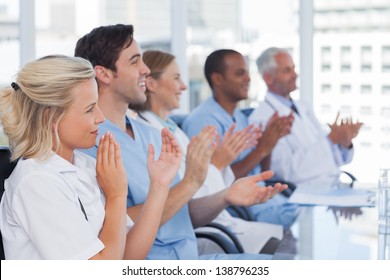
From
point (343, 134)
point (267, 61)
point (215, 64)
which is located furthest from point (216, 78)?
point (343, 134)

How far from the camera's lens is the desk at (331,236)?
1.39 meters

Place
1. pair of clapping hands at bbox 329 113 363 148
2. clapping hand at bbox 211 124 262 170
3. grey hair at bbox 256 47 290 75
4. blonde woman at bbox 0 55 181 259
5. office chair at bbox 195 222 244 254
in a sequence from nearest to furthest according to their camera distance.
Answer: blonde woman at bbox 0 55 181 259, office chair at bbox 195 222 244 254, clapping hand at bbox 211 124 262 170, pair of clapping hands at bbox 329 113 363 148, grey hair at bbox 256 47 290 75

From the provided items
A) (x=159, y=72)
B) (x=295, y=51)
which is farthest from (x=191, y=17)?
(x=159, y=72)

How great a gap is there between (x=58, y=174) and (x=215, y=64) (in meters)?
1.69

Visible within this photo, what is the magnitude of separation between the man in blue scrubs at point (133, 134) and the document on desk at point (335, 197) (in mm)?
588

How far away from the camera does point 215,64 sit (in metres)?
2.72

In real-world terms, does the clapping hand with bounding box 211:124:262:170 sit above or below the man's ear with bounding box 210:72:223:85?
below

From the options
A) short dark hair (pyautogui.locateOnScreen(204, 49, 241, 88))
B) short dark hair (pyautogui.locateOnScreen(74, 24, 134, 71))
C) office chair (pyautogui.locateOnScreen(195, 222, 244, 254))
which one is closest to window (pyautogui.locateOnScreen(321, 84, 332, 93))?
short dark hair (pyautogui.locateOnScreen(204, 49, 241, 88))

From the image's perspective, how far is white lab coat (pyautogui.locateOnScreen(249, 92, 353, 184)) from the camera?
2.83 metres

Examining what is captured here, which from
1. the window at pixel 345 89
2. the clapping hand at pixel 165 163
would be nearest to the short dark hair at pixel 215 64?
the clapping hand at pixel 165 163

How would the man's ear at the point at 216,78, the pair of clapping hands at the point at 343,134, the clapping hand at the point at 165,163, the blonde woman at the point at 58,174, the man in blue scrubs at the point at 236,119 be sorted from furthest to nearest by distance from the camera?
the pair of clapping hands at the point at 343,134 → the man's ear at the point at 216,78 → the man in blue scrubs at the point at 236,119 → the clapping hand at the point at 165,163 → the blonde woman at the point at 58,174

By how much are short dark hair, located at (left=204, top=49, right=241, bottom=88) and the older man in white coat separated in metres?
0.25

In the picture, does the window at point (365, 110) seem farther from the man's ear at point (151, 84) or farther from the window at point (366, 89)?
the man's ear at point (151, 84)

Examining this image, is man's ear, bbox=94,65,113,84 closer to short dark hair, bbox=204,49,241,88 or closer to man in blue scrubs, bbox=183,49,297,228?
man in blue scrubs, bbox=183,49,297,228
